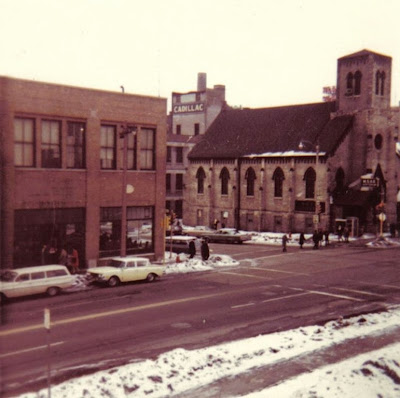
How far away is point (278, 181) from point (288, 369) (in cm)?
4432

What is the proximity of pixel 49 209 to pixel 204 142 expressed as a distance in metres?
42.2

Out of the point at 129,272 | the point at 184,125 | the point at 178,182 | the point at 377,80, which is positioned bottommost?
the point at 129,272

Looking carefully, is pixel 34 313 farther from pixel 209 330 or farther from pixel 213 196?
pixel 213 196

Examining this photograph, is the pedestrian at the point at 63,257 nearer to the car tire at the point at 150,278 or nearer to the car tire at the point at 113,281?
the car tire at the point at 113,281

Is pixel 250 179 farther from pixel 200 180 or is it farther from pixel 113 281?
pixel 113 281

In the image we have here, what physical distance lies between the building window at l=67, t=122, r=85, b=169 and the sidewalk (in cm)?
1665

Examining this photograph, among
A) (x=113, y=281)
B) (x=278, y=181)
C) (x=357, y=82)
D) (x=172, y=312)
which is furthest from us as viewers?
(x=278, y=181)

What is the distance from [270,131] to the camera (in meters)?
62.4

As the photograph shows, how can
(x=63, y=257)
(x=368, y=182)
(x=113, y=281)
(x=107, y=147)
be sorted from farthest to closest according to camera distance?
(x=368, y=182), (x=107, y=147), (x=63, y=257), (x=113, y=281)

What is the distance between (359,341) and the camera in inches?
687

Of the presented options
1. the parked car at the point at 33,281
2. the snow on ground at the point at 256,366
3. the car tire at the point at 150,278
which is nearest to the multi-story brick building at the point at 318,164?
the car tire at the point at 150,278

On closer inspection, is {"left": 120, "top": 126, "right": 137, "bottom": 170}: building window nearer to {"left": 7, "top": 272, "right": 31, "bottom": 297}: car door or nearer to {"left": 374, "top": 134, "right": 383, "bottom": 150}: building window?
→ {"left": 7, "top": 272, "right": 31, "bottom": 297}: car door

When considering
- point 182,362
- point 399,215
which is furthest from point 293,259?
point 399,215

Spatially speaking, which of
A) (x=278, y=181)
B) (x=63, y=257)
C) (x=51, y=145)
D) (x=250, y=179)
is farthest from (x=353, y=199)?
(x=51, y=145)
